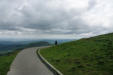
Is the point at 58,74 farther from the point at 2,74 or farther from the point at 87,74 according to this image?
the point at 2,74

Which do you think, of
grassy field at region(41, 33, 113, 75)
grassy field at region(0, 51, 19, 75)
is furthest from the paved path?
grassy field at region(41, 33, 113, 75)

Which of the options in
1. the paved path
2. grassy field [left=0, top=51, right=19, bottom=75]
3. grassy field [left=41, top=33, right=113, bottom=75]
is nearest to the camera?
the paved path

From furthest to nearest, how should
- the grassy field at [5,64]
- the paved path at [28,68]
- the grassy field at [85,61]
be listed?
the grassy field at [5,64] → the grassy field at [85,61] → the paved path at [28,68]

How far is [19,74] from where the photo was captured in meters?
12.1

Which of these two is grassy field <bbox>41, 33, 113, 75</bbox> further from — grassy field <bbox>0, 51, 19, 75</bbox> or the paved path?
grassy field <bbox>0, 51, 19, 75</bbox>

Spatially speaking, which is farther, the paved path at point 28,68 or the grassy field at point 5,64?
the grassy field at point 5,64

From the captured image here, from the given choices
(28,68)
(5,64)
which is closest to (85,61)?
(28,68)

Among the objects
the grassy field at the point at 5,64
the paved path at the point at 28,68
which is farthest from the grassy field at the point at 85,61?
the grassy field at the point at 5,64

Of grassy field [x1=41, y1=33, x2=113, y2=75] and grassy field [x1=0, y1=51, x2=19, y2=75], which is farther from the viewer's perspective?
grassy field [x1=0, y1=51, x2=19, y2=75]

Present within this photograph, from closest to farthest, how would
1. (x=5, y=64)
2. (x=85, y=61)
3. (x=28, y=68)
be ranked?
1. (x=28, y=68)
2. (x=85, y=61)
3. (x=5, y=64)

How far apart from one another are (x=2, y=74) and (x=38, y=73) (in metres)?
3.20

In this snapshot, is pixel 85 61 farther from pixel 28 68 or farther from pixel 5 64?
pixel 5 64

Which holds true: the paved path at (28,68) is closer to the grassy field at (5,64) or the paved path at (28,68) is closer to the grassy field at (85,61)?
the grassy field at (5,64)

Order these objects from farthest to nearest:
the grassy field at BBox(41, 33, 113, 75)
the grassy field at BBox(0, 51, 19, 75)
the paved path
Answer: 1. the grassy field at BBox(0, 51, 19, 75)
2. the grassy field at BBox(41, 33, 113, 75)
3. the paved path
